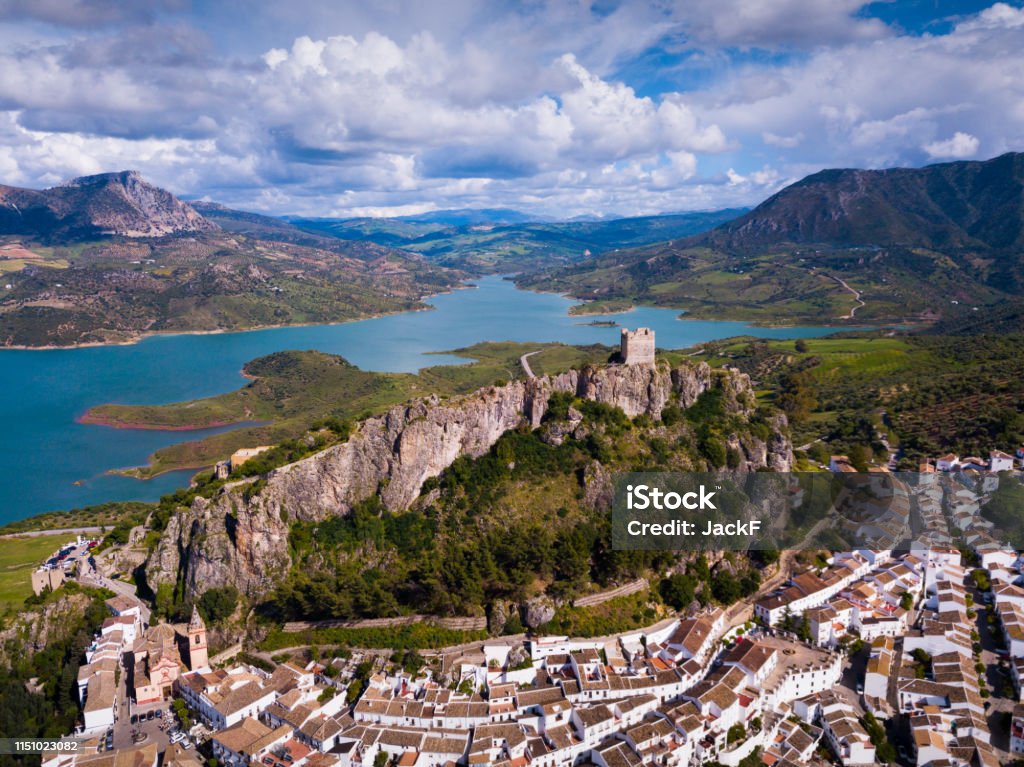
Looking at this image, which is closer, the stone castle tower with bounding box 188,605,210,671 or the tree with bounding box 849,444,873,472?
the stone castle tower with bounding box 188,605,210,671

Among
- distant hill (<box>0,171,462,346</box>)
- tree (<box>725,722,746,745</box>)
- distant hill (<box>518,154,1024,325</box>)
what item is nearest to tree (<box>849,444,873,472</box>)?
tree (<box>725,722,746,745</box>)

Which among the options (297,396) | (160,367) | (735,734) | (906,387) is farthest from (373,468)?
(160,367)

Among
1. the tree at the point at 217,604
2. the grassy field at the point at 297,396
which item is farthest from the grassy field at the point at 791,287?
Result: the tree at the point at 217,604

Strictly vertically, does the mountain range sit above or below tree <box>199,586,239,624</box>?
above

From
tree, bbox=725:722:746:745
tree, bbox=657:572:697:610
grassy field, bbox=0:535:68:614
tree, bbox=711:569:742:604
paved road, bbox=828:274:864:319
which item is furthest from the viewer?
paved road, bbox=828:274:864:319

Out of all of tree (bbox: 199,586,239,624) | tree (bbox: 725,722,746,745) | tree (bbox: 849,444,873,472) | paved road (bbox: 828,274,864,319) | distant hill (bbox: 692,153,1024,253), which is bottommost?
tree (bbox: 725,722,746,745)

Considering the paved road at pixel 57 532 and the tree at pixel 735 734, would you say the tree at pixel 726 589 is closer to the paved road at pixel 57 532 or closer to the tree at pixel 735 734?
the tree at pixel 735 734

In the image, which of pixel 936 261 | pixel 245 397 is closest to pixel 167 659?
pixel 245 397

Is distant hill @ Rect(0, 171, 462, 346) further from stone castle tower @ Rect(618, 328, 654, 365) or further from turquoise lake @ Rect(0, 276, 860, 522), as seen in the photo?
stone castle tower @ Rect(618, 328, 654, 365)
